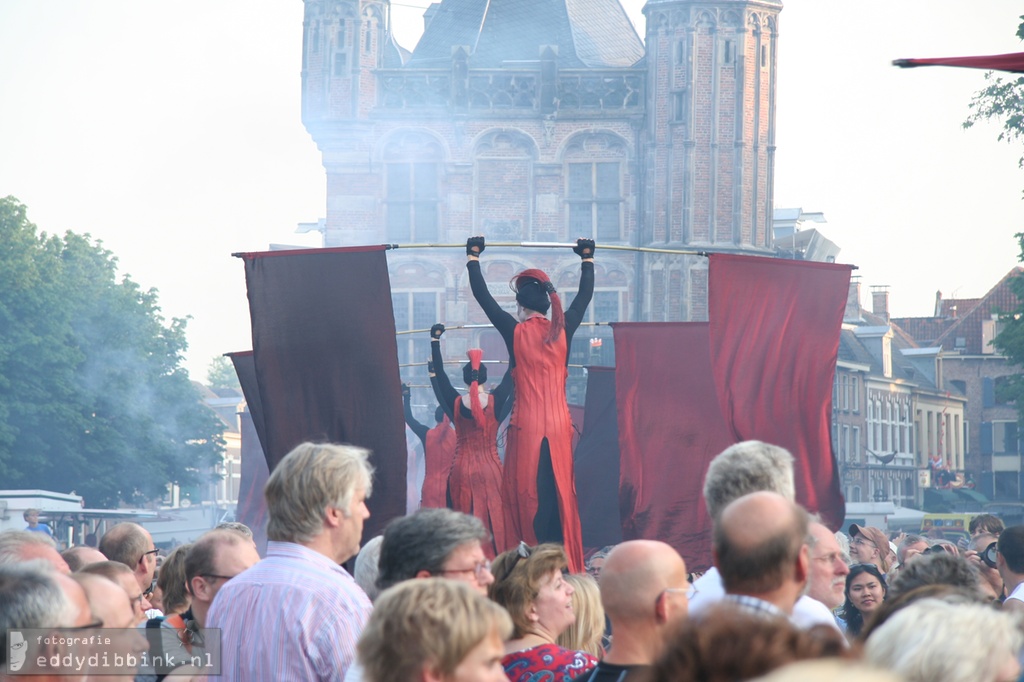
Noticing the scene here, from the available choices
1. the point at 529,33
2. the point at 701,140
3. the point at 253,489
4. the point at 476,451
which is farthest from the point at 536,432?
the point at 529,33

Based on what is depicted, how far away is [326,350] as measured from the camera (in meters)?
9.31

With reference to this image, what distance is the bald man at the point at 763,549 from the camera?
134 inches

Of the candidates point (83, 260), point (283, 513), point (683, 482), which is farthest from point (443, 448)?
point (83, 260)

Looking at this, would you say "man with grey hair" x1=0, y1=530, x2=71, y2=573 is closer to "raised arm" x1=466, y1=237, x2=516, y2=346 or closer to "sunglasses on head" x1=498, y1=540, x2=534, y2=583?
"sunglasses on head" x1=498, y1=540, x2=534, y2=583

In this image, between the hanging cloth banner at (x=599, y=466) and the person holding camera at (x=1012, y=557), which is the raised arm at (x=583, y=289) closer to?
the person holding camera at (x=1012, y=557)

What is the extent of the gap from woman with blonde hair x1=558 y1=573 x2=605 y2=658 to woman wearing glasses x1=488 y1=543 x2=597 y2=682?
299 mm

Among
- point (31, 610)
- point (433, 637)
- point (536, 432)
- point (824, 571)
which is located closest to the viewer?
point (433, 637)

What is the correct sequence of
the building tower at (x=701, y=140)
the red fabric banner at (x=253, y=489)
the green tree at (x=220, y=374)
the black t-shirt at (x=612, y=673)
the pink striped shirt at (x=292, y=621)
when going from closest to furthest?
the black t-shirt at (x=612, y=673) < the pink striped shirt at (x=292, y=621) < the red fabric banner at (x=253, y=489) < the building tower at (x=701, y=140) < the green tree at (x=220, y=374)

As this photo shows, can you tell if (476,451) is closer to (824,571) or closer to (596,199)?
(824,571)

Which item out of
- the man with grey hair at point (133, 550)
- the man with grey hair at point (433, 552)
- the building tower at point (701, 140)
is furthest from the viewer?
the building tower at point (701, 140)

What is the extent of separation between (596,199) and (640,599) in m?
37.0

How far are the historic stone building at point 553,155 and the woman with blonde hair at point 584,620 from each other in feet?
111

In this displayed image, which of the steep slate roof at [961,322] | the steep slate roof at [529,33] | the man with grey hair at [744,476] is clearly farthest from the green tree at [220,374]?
the man with grey hair at [744,476]

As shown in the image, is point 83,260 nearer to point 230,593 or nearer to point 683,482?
point 683,482
